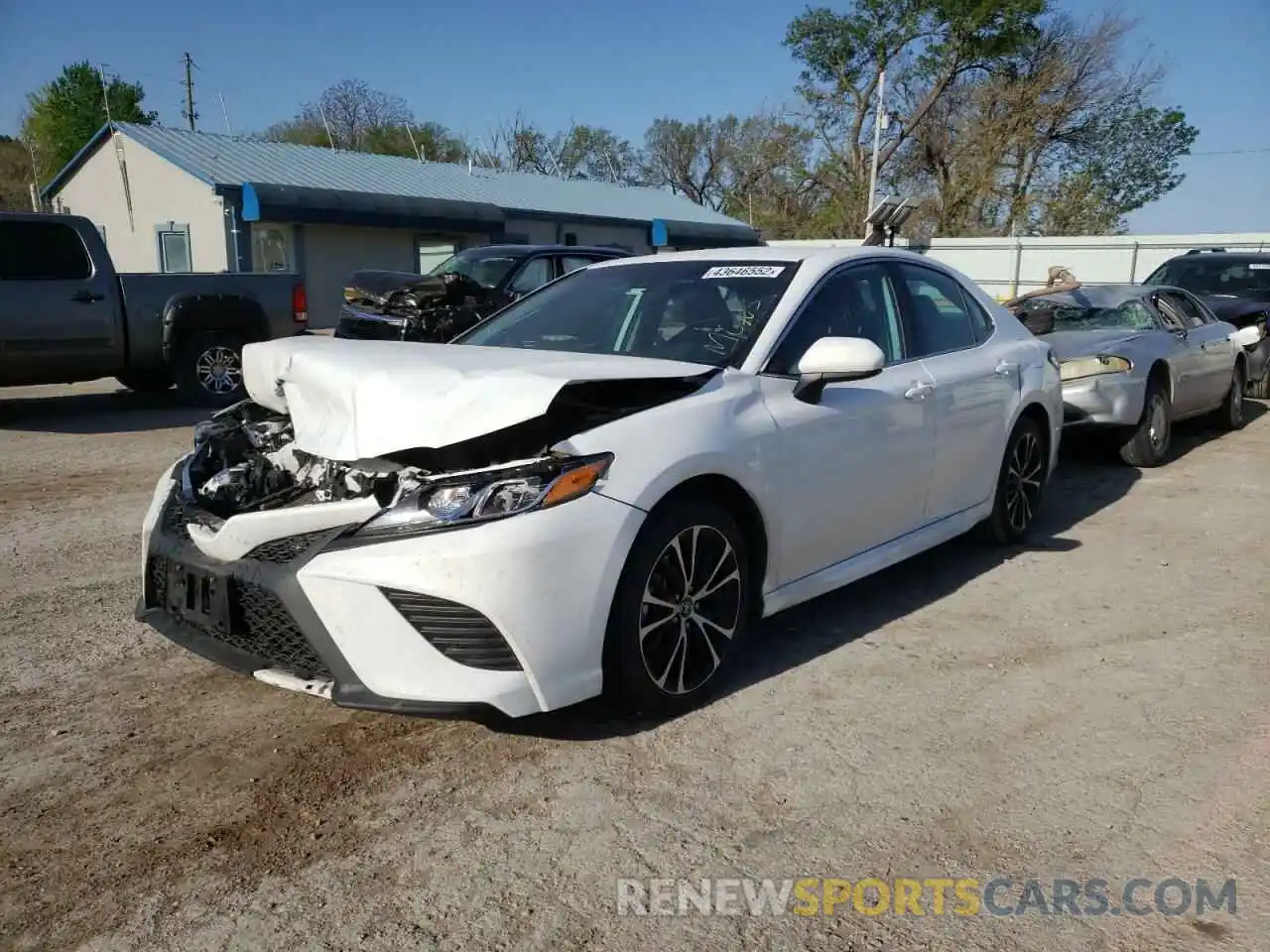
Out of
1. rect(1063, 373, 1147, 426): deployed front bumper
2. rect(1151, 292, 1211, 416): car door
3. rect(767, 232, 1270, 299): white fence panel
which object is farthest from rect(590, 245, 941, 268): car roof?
rect(767, 232, 1270, 299): white fence panel

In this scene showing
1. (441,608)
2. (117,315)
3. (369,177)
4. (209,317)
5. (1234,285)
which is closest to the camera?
(441,608)

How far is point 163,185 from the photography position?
2481 centimetres

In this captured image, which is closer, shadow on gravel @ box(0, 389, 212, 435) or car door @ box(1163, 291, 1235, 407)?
car door @ box(1163, 291, 1235, 407)

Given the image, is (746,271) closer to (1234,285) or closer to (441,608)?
(441,608)

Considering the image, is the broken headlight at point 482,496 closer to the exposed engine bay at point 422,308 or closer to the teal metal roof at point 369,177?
the exposed engine bay at point 422,308

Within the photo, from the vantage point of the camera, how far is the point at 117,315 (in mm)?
9781

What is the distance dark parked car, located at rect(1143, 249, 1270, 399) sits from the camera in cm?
1132

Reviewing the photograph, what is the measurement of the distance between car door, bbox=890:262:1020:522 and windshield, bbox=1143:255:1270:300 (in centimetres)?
815

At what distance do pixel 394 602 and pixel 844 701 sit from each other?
1.68 m

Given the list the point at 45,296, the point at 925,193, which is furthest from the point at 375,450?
the point at 925,193

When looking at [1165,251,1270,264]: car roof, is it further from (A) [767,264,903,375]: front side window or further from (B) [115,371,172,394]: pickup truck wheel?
(B) [115,371,172,394]: pickup truck wheel

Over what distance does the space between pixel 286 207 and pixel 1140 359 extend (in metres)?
19.4

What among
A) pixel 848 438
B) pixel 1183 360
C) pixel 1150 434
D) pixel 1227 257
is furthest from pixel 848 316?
pixel 1227 257

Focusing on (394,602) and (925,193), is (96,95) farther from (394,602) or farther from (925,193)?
(394,602)
